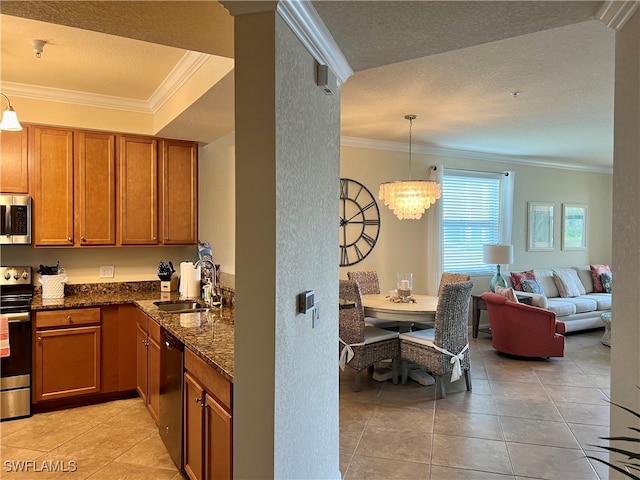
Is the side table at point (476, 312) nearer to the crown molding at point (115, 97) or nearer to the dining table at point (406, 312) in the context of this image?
the dining table at point (406, 312)

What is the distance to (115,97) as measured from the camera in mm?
3852

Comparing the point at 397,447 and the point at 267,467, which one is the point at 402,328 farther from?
the point at 267,467

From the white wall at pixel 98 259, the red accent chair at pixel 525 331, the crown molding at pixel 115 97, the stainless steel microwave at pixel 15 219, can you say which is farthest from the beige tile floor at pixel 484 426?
the stainless steel microwave at pixel 15 219

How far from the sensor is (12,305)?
3.38m

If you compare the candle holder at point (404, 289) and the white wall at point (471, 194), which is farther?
the white wall at point (471, 194)

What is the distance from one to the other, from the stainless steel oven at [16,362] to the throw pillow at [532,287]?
6.02m

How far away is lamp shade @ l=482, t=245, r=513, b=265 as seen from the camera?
19.9ft

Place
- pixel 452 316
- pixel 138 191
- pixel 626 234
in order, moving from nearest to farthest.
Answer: pixel 626 234 < pixel 452 316 < pixel 138 191

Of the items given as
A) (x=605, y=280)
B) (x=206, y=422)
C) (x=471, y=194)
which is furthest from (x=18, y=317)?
(x=605, y=280)

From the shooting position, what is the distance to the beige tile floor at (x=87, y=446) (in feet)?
8.82

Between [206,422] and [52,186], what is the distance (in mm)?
2786

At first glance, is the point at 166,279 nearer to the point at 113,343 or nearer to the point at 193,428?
the point at 113,343

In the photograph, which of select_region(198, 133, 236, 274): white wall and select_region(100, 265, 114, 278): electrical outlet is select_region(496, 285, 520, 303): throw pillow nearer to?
select_region(198, 133, 236, 274): white wall

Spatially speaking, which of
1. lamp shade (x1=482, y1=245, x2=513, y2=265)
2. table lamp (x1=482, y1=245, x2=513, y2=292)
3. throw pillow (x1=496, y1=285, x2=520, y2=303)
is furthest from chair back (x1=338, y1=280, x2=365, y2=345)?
lamp shade (x1=482, y1=245, x2=513, y2=265)
